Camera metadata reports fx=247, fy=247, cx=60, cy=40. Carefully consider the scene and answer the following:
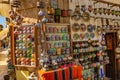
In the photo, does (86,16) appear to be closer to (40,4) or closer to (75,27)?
(75,27)

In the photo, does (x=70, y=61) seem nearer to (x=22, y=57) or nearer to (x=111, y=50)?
(x=22, y=57)

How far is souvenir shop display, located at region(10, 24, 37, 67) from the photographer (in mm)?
4773

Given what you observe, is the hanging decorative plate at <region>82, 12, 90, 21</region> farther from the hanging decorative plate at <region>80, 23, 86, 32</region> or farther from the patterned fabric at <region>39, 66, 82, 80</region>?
the patterned fabric at <region>39, 66, 82, 80</region>

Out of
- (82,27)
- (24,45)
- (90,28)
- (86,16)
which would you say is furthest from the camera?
(90,28)

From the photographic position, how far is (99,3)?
6.68 m

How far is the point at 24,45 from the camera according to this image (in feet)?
16.1

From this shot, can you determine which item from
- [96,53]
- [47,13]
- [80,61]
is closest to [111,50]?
[96,53]

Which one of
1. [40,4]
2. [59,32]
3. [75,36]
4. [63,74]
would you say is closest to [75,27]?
[75,36]

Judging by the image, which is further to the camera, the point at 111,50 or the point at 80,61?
the point at 111,50

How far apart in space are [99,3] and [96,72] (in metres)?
1.85

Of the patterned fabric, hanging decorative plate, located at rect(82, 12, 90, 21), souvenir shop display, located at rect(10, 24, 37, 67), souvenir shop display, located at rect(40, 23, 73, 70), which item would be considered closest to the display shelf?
souvenir shop display, located at rect(40, 23, 73, 70)

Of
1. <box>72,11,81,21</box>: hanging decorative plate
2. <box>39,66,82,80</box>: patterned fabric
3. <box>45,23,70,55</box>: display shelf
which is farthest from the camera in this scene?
<box>72,11,81,21</box>: hanging decorative plate

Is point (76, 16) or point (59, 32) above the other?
point (76, 16)

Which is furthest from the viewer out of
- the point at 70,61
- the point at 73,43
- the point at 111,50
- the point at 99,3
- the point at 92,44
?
the point at 111,50
